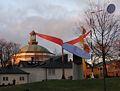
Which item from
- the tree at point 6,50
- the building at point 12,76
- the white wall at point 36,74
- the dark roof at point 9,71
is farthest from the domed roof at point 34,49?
the dark roof at point 9,71

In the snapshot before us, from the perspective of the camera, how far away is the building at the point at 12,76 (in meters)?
87.0

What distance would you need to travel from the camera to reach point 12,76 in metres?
88.7

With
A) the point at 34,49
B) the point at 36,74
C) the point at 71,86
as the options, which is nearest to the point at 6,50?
the point at 36,74

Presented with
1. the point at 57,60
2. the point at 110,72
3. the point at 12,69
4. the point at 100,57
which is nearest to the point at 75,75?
the point at 100,57

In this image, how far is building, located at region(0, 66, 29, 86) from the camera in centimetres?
8700

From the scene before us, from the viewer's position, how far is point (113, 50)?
65625 mm

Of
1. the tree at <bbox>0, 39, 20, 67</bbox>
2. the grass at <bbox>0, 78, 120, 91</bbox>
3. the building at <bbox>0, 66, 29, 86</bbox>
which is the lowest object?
the grass at <bbox>0, 78, 120, 91</bbox>

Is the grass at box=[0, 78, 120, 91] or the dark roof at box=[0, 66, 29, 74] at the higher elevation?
the dark roof at box=[0, 66, 29, 74]

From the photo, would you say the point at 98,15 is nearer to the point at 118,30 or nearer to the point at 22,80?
the point at 118,30

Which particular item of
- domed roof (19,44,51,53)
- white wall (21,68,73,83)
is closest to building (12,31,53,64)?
domed roof (19,44,51,53)

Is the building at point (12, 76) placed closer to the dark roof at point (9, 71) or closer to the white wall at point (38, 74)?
the dark roof at point (9, 71)

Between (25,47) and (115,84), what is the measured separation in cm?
9221

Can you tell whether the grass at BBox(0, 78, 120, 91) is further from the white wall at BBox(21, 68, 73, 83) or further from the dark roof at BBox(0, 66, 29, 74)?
the white wall at BBox(21, 68, 73, 83)

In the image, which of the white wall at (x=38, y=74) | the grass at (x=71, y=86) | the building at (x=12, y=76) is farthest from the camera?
the white wall at (x=38, y=74)
